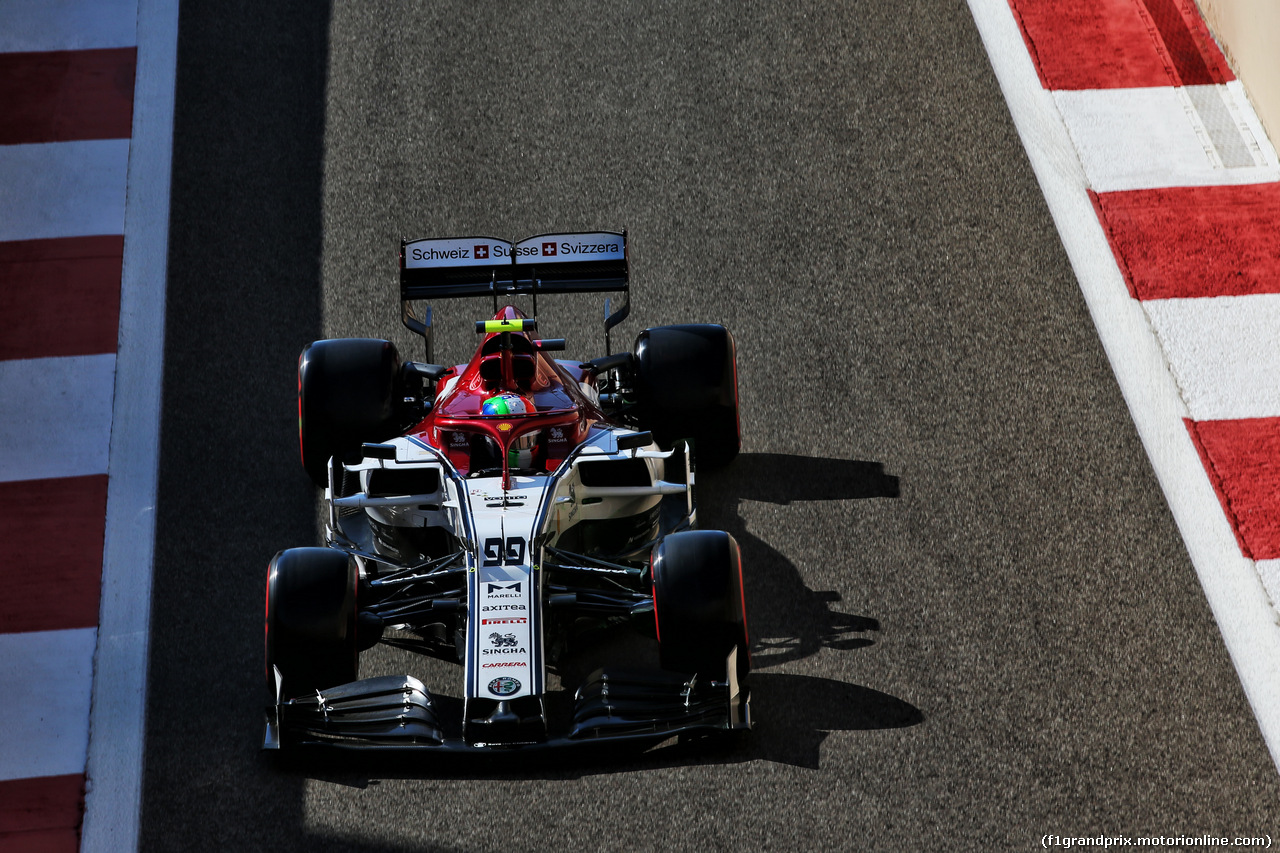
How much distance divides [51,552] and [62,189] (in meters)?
2.92

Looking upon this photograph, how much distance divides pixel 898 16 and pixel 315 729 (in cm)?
650

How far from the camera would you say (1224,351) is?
7.23m

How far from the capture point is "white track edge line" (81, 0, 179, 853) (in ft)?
17.7

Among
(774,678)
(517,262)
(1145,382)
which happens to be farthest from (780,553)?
(1145,382)

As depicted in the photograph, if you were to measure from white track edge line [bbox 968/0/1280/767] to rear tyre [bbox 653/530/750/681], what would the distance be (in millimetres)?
2232

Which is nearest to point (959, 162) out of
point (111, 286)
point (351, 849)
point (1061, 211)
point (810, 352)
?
point (1061, 211)

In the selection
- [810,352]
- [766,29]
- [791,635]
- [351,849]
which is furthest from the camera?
[766,29]

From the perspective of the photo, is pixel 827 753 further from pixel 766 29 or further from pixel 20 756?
pixel 766 29

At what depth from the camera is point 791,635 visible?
591 centimetres

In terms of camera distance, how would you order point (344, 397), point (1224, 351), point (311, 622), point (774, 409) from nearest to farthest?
1. point (311, 622)
2. point (344, 397)
3. point (774, 409)
4. point (1224, 351)

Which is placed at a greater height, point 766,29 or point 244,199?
point 766,29

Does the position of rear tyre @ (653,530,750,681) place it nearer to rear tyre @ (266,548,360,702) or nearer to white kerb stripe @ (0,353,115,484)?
rear tyre @ (266,548,360,702)

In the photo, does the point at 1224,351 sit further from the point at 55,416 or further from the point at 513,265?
the point at 55,416

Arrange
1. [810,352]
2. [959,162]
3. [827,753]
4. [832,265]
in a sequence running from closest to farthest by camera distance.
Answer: [827,753] → [810,352] → [832,265] → [959,162]
